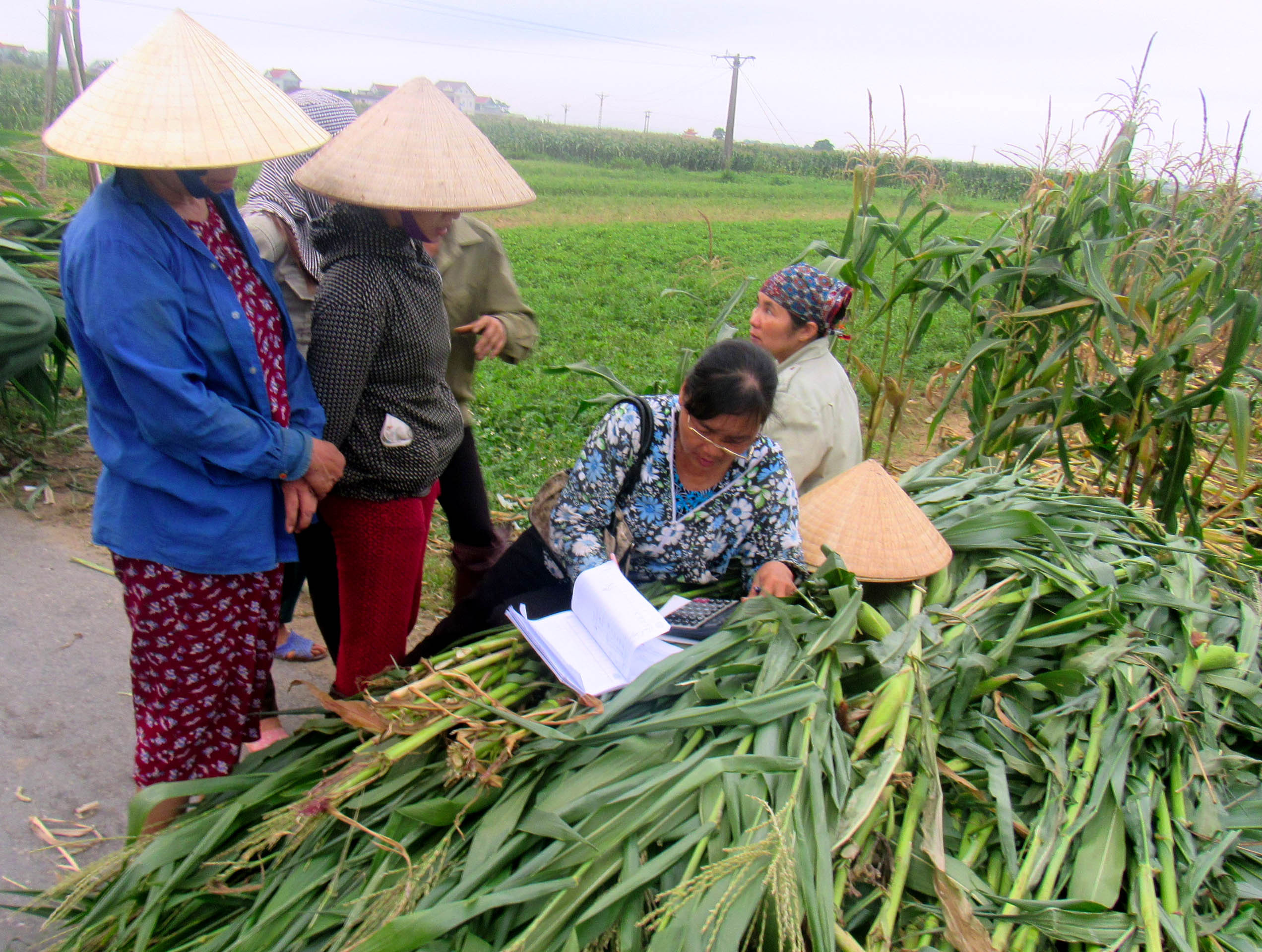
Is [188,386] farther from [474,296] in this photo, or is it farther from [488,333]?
[474,296]

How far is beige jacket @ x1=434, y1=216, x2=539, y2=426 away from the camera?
2525 millimetres

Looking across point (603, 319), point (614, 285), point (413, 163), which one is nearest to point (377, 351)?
point (413, 163)

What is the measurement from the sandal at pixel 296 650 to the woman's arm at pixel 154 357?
139 cm

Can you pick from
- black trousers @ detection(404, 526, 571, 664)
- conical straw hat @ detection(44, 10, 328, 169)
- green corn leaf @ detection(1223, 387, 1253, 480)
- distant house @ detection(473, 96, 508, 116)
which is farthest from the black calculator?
distant house @ detection(473, 96, 508, 116)

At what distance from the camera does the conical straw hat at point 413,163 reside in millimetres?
1939

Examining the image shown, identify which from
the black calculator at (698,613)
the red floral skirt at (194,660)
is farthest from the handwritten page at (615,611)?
the red floral skirt at (194,660)

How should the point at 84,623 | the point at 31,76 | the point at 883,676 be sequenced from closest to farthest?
the point at 883,676, the point at 84,623, the point at 31,76

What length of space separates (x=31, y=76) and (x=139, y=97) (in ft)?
75.2

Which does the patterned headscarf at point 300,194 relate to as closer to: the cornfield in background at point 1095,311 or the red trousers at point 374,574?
the red trousers at point 374,574

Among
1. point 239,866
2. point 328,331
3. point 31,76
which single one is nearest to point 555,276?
point 328,331

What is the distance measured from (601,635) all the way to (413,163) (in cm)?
109

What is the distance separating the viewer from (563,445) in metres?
4.82

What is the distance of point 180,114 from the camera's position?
1.67 metres

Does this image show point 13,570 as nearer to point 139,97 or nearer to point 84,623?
point 84,623
